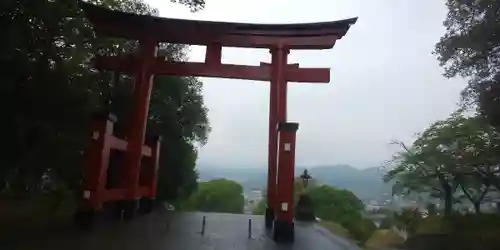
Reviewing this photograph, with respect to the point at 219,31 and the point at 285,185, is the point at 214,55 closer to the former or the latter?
the point at 219,31

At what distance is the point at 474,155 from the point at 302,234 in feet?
18.0

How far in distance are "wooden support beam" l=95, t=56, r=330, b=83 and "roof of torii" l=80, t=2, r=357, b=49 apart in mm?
453

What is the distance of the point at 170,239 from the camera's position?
6758mm

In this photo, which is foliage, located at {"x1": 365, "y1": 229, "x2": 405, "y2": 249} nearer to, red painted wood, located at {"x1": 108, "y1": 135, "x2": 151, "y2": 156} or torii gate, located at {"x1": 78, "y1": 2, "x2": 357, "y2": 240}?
torii gate, located at {"x1": 78, "y1": 2, "x2": 357, "y2": 240}

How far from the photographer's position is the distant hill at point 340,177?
17.6 metres

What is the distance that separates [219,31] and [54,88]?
339 centimetres

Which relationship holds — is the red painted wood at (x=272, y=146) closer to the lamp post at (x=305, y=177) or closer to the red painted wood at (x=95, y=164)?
the red painted wood at (x=95, y=164)

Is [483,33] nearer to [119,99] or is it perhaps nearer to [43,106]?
[43,106]

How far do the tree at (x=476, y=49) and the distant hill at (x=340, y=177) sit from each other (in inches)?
343

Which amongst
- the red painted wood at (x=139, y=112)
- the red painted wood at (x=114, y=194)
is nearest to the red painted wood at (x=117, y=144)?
the red painted wood at (x=139, y=112)

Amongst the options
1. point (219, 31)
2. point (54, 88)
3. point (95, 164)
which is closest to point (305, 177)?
point (219, 31)

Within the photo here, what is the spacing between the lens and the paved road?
5809mm

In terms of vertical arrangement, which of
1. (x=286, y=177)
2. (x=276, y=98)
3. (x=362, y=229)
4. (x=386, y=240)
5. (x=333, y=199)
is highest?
(x=276, y=98)

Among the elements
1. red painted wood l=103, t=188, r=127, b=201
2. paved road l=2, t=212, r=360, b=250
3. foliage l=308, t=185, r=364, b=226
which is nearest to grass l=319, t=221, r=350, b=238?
paved road l=2, t=212, r=360, b=250
